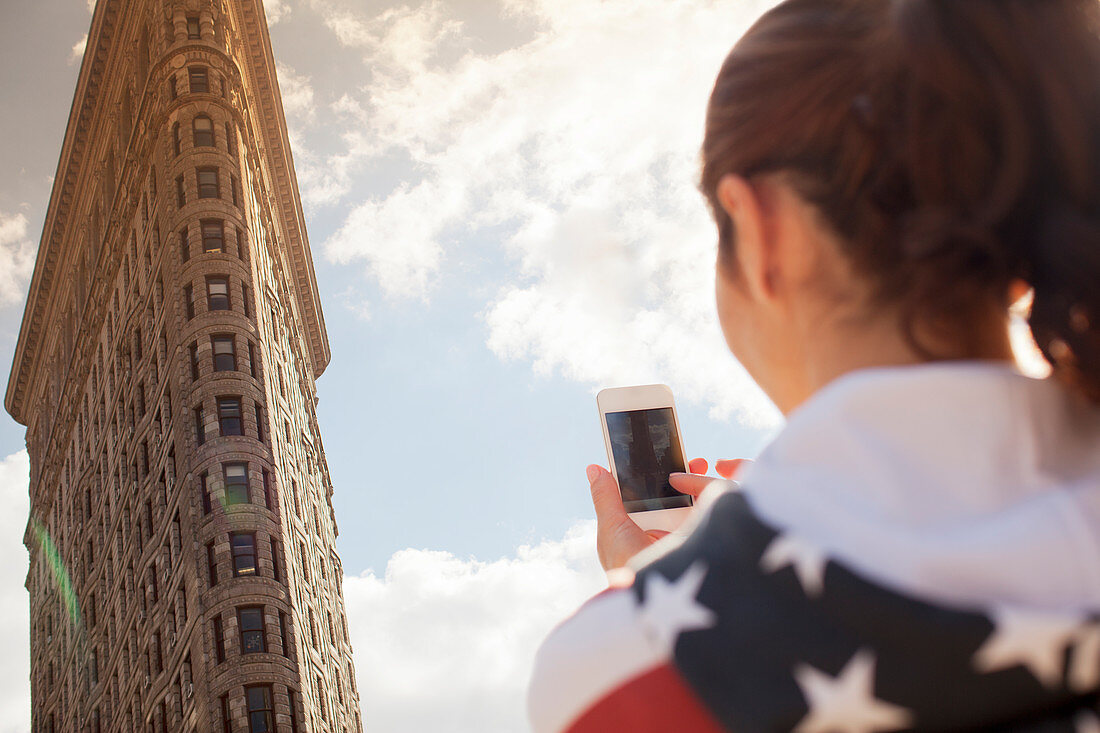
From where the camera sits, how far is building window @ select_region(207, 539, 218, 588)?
32656mm

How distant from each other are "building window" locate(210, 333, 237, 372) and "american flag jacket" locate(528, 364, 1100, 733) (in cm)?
3823

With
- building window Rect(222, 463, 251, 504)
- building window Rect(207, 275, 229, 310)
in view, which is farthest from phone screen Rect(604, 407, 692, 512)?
building window Rect(207, 275, 229, 310)

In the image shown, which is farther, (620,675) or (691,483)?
(691,483)

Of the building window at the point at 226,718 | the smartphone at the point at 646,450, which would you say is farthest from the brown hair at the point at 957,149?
the building window at the point at 226,718

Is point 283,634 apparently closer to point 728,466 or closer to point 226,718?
point 226,718

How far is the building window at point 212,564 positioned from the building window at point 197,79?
23.4 meters

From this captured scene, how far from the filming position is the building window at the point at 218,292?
38875mm

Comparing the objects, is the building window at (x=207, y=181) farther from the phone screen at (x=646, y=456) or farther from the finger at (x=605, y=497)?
the finger at (x=605, y=497)

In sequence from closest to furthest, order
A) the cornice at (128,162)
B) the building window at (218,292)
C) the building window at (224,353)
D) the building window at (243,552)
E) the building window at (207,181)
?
the building window at (243,552) → the building window at (224,353) → the building window at (218,292) → the building window at (207,181) → the cornice at (128,162)

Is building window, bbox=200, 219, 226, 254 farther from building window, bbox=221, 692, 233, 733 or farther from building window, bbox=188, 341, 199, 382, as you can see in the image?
building window, bbox=221, 692, 233, 733

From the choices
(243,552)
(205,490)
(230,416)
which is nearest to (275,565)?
(243,552)

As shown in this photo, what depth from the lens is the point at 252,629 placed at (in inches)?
1250

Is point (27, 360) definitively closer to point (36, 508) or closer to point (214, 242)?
point (36, 508)

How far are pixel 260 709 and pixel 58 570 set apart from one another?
121 ft
